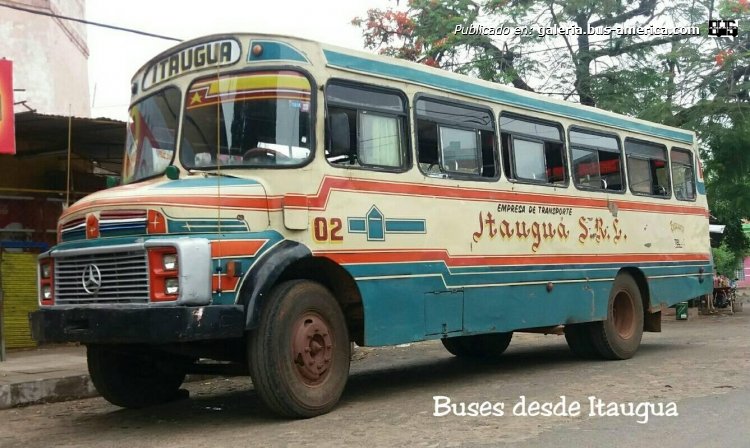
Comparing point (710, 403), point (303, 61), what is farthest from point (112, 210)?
point (710, 403)

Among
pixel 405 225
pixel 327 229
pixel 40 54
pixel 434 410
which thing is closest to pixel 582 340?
pixel 405 225

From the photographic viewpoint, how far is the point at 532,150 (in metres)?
9.07

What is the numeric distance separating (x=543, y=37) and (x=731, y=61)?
382 cm

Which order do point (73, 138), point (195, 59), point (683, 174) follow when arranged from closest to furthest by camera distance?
point (195, 59) < point (73, 138) < point (683, 174)

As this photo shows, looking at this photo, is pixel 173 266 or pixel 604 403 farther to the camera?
pixel 604 403

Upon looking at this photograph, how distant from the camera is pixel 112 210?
19.6ft

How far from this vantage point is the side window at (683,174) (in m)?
11.6

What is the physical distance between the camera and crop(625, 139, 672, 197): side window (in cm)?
1074

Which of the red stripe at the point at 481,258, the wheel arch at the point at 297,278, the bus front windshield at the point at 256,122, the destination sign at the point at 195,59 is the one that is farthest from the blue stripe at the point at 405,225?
the destination sign at the point at 195,59

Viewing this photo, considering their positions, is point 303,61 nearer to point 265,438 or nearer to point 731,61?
point 265,438

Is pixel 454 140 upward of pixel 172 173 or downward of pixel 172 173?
upward

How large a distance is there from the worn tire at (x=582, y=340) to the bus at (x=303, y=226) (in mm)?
791

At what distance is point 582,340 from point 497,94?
11.2 feet

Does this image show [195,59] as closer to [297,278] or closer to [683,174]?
[297,278]
